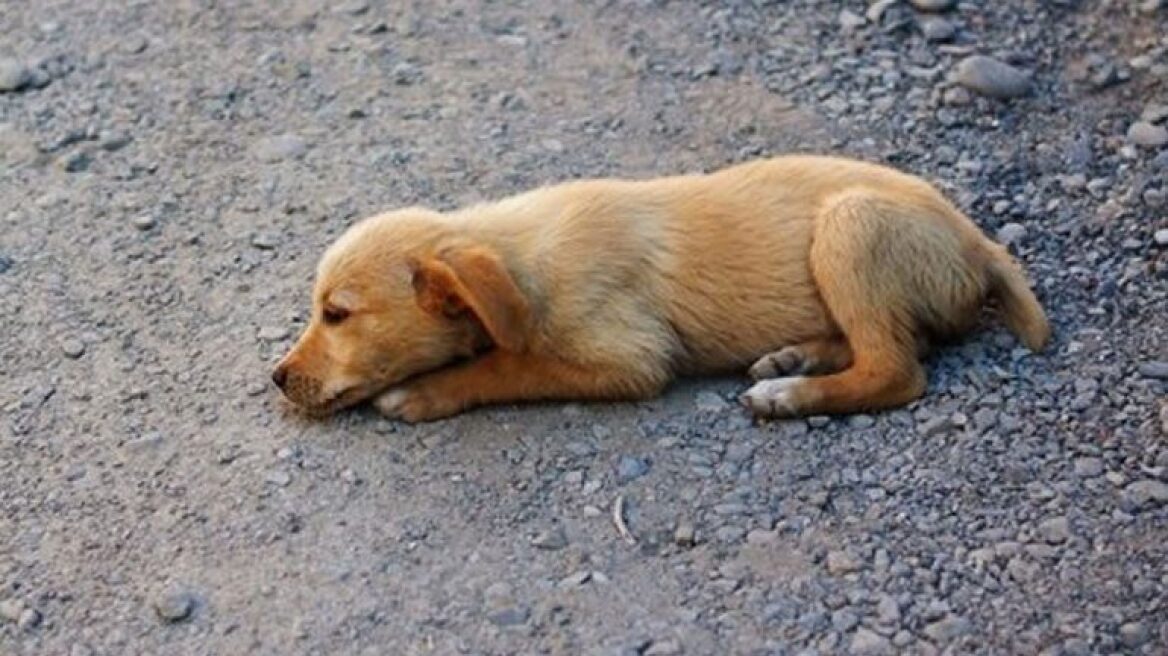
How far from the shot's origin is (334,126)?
7785 millimetres

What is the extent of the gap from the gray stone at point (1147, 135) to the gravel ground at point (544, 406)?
12 millimetres

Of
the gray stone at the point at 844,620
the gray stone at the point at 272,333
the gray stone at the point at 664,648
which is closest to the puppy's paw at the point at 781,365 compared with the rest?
the gray stone at the point at 844,620

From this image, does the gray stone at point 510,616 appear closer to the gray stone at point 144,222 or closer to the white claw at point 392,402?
the white claw at point 392,402

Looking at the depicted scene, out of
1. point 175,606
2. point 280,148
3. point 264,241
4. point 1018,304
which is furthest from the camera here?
point 280,148

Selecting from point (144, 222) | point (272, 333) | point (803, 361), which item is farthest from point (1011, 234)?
point (144, 222)

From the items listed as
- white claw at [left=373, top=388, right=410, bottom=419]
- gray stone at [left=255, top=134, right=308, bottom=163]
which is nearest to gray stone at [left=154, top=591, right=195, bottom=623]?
white claw at [left=373, top=388, right=410, bottom=419]

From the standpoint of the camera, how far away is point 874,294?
6027 mm

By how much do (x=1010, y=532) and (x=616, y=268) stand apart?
1435mm

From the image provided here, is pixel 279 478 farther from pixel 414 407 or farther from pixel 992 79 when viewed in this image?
pixel 992 79

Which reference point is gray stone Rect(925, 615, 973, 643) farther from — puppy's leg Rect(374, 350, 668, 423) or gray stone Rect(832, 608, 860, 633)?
puppy's leg Rect(374, 350, 668, 423)

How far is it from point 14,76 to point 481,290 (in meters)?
3.26

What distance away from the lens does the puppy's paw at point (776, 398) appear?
5.93m

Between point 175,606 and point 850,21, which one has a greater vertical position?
point 850,21

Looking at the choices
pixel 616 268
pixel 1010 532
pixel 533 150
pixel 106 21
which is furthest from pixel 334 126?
pixel 1010 532
